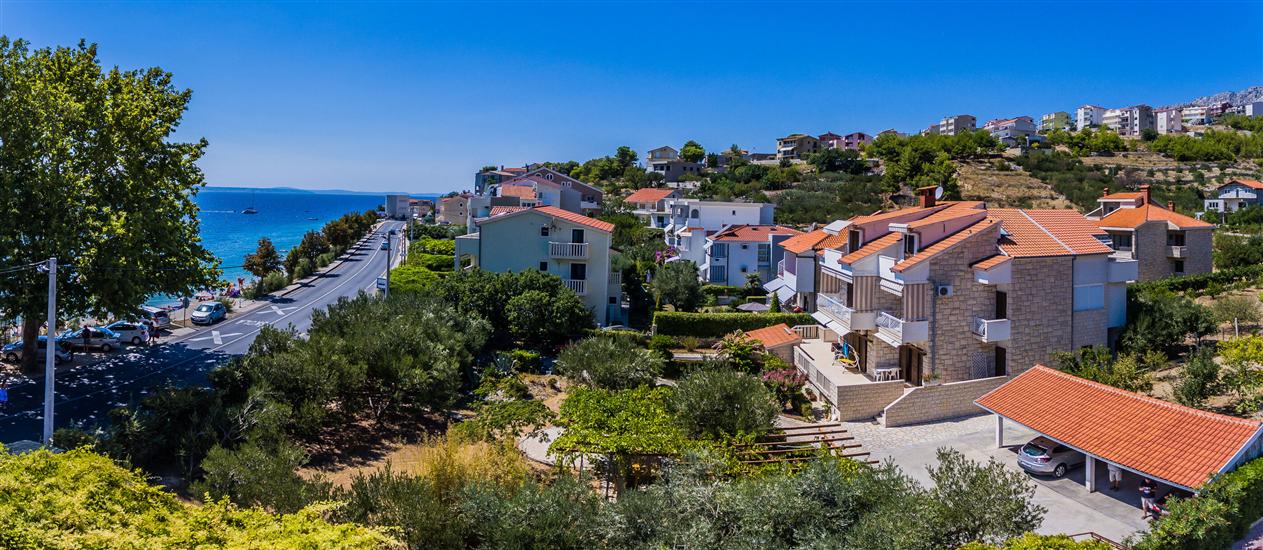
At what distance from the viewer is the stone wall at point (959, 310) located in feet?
93.5

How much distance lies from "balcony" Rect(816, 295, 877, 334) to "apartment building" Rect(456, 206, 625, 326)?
14803mm

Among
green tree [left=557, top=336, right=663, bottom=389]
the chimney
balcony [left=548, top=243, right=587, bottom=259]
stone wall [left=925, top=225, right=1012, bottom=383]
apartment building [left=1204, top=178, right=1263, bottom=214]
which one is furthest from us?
apartment building [left=1204, top=178, right=1263, bottom=214]

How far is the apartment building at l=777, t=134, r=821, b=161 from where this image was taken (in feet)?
531

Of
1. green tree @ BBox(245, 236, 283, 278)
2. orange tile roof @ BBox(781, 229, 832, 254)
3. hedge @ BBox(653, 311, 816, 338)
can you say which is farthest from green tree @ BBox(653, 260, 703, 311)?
green tree @ BBox(245, 236, 283, 278)

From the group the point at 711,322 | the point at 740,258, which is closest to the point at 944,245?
the point at 711,322

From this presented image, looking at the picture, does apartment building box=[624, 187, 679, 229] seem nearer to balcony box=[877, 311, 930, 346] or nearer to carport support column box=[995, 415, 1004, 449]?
balcony box=[877, 311, 930, 346]

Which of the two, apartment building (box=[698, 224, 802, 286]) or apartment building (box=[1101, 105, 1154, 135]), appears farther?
apartment building (box=[1101, 105, 1154, 135])

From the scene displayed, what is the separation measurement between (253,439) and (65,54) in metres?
19.5

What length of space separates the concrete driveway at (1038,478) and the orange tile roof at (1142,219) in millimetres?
26889

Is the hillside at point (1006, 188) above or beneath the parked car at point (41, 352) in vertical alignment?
above

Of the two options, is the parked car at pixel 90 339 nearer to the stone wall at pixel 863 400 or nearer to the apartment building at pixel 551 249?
the apartment building at pixel 551 249

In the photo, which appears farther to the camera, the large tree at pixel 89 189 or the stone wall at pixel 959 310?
the stone wall at pixel 959 310

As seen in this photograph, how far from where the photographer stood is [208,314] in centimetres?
4162

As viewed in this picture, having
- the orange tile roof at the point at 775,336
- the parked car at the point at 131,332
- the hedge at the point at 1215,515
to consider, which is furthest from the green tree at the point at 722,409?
the parked car at the point at 131,332
